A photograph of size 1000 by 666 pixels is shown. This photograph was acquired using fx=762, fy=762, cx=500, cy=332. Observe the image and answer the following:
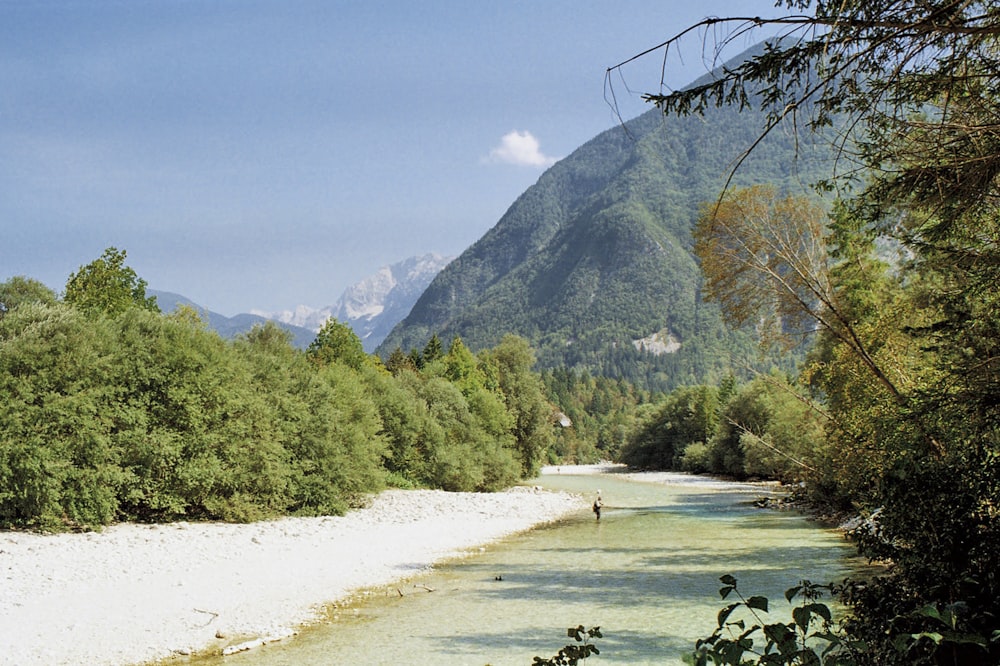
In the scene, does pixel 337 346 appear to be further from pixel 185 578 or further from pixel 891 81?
pixel 891 81

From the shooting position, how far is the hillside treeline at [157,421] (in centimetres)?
1988

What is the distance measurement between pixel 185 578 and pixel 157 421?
8330 mm

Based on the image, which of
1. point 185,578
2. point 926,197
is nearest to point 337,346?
point 185,578

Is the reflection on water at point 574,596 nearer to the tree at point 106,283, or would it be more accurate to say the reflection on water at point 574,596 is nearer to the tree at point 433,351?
the tree at point 106,283

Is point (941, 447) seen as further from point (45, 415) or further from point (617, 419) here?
point (617, 419)

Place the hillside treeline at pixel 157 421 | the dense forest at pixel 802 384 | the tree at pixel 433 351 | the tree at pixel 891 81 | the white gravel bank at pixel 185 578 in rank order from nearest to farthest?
the tree at pixel 891 81, the dense forest at pixel 802 384, the white gravel bank at pixel 185 578, the hillside treeline at pixel 157 421, the tree at pixel 433 351

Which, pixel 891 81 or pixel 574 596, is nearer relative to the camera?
pixel 891 81

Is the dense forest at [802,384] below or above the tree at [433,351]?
below

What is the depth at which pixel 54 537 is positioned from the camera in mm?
18656

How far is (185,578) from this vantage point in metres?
16.2

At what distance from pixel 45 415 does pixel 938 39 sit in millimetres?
21577

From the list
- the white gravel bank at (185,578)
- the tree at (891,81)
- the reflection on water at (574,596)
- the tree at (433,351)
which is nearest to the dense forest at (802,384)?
the tree at (891,81)

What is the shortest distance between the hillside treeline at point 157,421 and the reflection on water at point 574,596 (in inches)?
337

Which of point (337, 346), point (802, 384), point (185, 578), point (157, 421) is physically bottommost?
point (185, 578)
